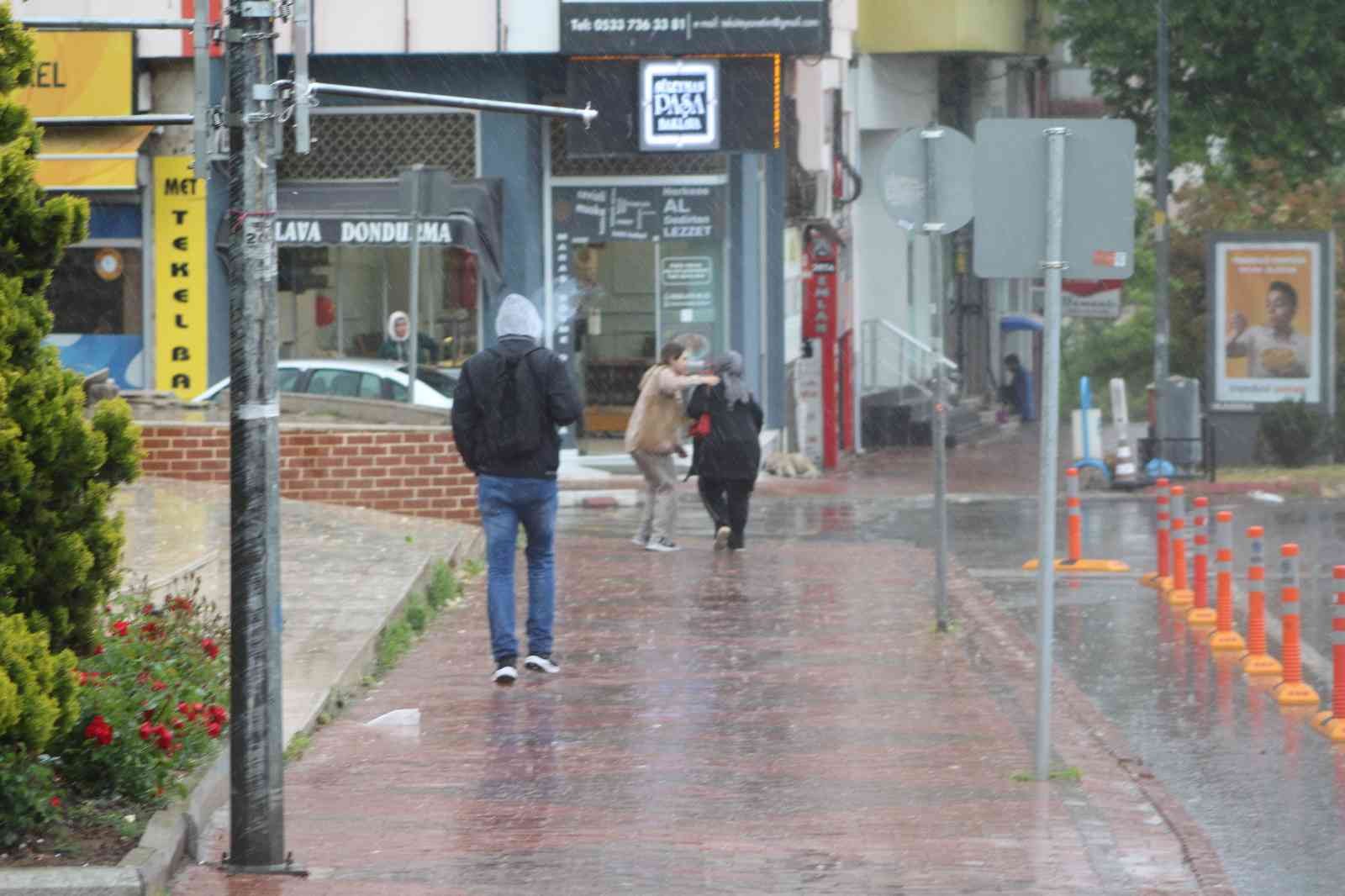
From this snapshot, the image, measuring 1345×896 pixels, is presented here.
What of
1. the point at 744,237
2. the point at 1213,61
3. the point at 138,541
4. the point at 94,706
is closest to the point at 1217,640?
the point at 138,541

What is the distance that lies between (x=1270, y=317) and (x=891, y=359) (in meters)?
11.4

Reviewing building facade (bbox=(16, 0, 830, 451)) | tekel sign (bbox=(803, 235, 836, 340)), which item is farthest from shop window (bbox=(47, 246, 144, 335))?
tekel sign (bbox=(803, 235, 836, 340))

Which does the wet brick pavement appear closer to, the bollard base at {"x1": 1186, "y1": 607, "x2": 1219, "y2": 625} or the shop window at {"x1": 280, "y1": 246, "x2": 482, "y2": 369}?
the bollard base at {"x1": 1186, "y1": 607, "x2": 1219, "y2": 625}

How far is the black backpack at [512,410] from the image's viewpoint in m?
10.2

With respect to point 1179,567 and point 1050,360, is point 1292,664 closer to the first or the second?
point 1050,360

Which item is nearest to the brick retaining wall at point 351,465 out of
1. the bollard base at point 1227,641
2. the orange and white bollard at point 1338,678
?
the bollard base at point 1227,641

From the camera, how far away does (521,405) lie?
10.3m

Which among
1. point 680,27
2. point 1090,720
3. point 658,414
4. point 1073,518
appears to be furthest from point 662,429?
point 680,27

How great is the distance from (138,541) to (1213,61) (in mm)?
25190

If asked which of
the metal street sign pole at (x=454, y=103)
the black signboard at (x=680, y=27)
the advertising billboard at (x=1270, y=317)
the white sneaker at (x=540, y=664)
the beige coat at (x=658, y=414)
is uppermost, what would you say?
the black signboard at (x=680, y=27)

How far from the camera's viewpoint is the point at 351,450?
16.2 meters

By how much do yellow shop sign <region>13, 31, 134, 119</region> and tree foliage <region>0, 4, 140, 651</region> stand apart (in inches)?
706

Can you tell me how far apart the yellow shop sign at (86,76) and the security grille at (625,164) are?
190 inches

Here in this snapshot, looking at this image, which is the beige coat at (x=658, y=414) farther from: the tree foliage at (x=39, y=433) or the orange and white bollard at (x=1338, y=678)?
the tree foliage at (x=39, y=433)
